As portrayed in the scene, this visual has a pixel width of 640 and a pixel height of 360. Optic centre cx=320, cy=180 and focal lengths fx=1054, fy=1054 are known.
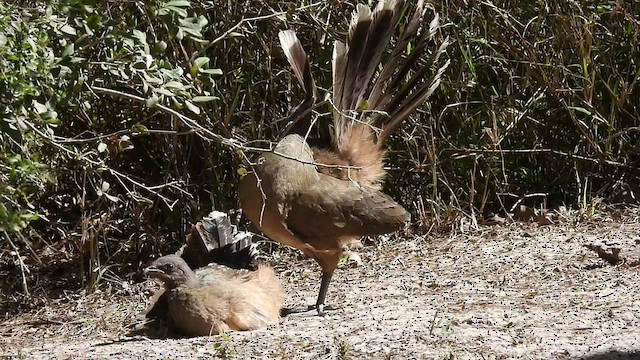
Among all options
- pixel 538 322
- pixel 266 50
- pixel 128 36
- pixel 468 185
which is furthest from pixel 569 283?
pixel 128 36

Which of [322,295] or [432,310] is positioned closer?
[432,310]

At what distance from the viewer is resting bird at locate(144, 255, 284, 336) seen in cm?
589

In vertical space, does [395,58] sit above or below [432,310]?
above

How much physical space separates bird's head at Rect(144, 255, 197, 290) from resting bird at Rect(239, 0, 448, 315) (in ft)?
1.67

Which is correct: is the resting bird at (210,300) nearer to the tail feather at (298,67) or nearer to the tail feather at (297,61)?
the tail feather at (298,67)

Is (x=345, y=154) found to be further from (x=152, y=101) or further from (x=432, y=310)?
(x=152, y=101)

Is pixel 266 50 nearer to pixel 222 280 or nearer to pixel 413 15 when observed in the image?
pixel 413 15

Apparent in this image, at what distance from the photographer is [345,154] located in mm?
6934

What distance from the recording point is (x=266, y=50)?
769 cm

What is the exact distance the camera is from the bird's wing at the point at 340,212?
6.27 metres

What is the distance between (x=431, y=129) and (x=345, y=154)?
1.32 meters

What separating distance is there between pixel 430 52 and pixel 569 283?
2.42 metres

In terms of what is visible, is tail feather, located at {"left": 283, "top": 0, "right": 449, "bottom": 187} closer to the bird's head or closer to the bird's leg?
the bird's leg

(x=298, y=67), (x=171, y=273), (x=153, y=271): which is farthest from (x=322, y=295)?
(x=298, y=67)
